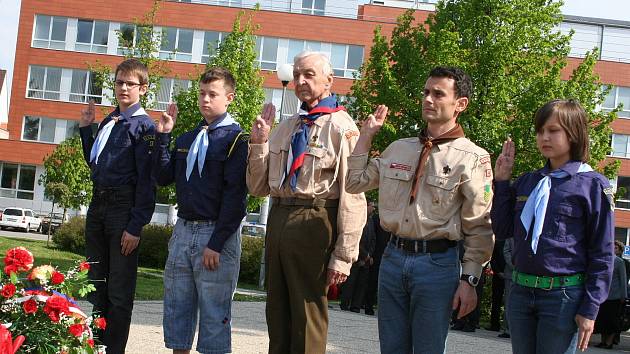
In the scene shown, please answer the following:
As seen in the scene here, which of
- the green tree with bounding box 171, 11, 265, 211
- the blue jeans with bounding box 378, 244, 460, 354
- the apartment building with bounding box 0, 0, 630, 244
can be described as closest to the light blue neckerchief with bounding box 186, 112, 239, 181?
the blue jeans with bounding box 378, 244, 460, 354

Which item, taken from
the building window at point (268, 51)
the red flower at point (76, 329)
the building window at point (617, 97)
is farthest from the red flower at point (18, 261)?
the building window at point (617, 97)

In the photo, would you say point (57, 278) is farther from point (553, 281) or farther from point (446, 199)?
point (553, 281)

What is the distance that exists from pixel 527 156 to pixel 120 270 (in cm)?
2014

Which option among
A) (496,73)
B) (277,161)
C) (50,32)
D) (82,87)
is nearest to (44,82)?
(82,87)

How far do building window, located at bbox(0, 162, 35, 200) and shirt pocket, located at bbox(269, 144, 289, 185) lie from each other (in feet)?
168

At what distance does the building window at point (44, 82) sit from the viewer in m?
52.0

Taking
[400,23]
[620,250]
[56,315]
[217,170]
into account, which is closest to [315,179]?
[217,170]

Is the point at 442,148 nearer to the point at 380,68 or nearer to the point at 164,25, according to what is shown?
the point at 380,68

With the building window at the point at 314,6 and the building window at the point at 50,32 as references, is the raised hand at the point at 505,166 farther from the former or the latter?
the building window at the point at 50,32

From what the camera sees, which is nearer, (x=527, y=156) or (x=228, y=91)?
(x=228, y=91)

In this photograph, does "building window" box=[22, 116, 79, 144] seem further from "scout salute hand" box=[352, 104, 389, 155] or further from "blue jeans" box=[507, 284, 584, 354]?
"blue jeans" box=[507, 284, 584, 354]

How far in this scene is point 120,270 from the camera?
597 centimetres

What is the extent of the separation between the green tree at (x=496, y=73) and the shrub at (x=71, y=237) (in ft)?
32.5

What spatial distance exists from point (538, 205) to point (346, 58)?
155ft
